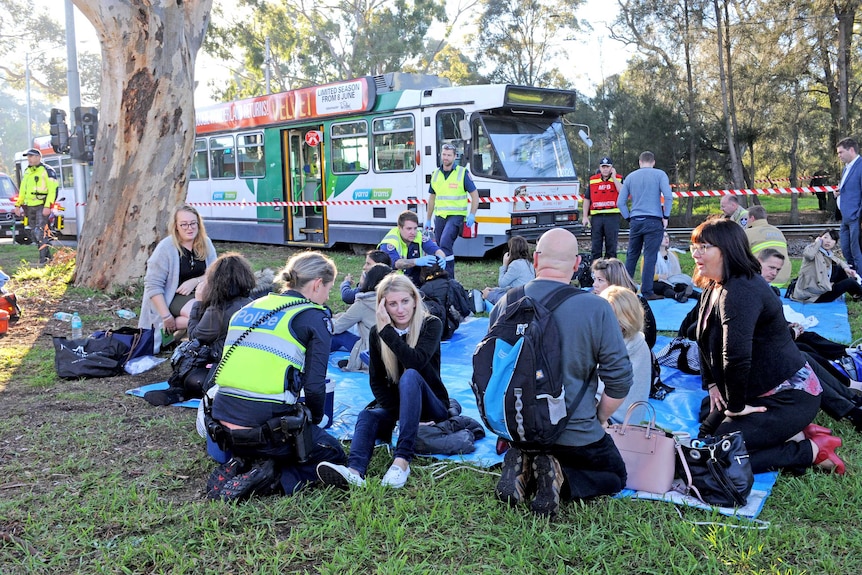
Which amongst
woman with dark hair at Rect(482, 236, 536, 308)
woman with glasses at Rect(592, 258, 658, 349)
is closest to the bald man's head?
woman with glasses at Rect(592, 258, 658, 349)

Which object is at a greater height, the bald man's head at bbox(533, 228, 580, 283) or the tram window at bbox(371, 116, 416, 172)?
the tram window at bbox(371, 116, 416, 172)

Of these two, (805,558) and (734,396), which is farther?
(734,396)

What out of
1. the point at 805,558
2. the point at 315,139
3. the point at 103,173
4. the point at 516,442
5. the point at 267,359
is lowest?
the point at 805,558

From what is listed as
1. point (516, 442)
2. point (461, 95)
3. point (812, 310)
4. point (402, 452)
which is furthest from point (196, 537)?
point (461, 95)

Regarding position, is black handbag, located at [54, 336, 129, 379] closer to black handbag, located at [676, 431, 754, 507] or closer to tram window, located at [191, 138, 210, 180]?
black handbag, located at [676, 431, 754, 507]

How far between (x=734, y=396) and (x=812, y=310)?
5.25 m

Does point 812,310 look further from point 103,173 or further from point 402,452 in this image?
point 103,173

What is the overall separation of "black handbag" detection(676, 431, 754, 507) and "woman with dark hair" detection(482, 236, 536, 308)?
4.47 m

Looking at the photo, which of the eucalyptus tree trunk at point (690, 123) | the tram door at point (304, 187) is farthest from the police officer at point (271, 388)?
the eucalyptus tree trunk at point (690, 123)

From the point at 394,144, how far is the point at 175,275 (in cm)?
796

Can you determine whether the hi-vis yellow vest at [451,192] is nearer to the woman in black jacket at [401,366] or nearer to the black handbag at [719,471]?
the woman in black jacket at [401,366]

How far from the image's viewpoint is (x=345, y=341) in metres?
7.14

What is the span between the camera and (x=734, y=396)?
3.95 m

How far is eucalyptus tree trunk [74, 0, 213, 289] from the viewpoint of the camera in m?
9.91
